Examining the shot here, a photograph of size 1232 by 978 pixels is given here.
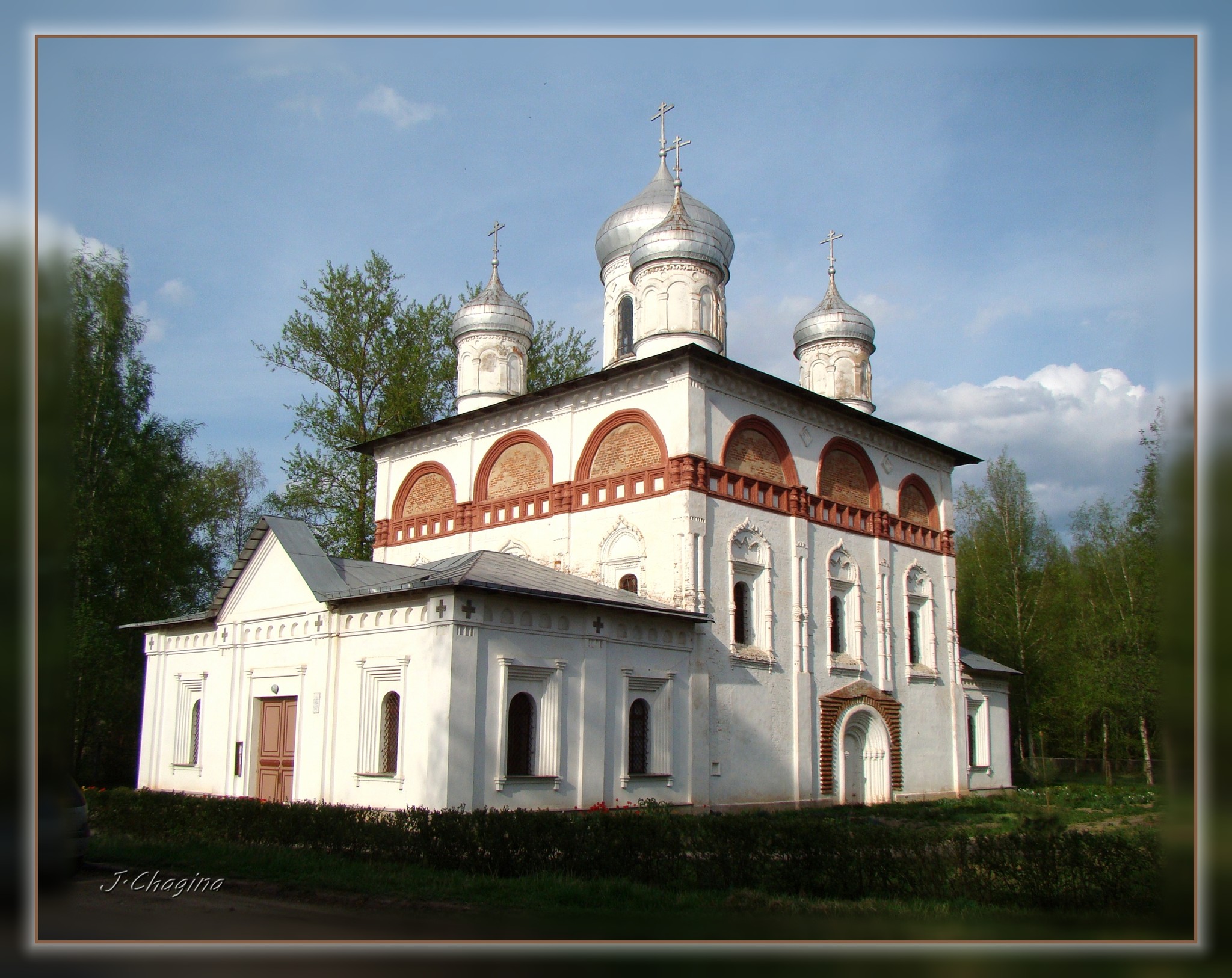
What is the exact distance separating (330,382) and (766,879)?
2248 centimetres

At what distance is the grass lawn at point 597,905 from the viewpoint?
720 centimetres

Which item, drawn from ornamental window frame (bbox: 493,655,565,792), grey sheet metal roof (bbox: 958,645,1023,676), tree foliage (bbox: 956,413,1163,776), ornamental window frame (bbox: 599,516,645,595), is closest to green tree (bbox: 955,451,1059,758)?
tree foliage (bbox: 956,413,1163,776)

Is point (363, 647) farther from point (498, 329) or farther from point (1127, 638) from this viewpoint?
point (1127, 638)

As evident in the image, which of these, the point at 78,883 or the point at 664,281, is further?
the point at 664,281

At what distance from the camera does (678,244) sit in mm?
21141

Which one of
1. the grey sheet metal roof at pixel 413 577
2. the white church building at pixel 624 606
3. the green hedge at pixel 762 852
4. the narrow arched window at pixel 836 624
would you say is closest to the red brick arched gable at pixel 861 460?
the white church building at pixel 624 606

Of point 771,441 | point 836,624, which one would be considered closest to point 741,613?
point 836,624

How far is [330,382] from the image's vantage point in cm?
2881

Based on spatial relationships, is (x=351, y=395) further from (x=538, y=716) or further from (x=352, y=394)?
(x=538, y=716)

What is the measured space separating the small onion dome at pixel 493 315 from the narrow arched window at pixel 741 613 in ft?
33.9

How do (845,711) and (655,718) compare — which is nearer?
(655,718)

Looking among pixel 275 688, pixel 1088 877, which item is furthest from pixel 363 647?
pixel 1088 877
